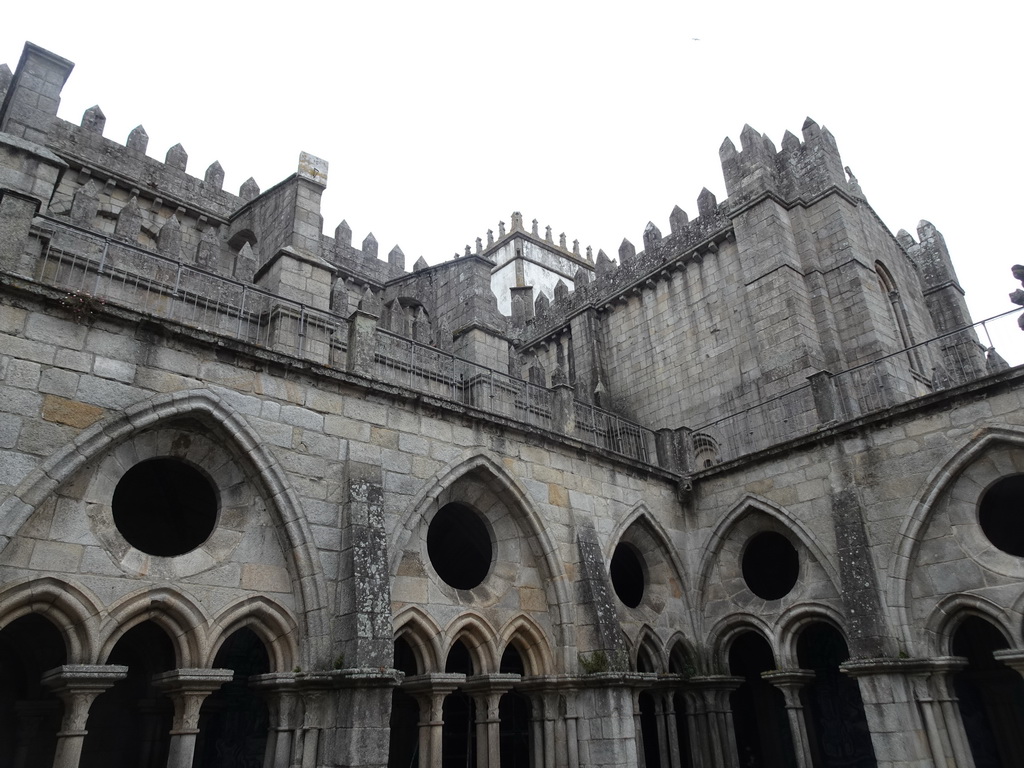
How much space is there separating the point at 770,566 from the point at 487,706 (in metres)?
5.95

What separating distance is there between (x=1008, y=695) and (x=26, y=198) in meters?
13.3

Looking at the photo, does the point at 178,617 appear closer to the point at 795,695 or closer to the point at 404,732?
the point at 404,732

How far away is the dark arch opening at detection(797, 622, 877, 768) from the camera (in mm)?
10570

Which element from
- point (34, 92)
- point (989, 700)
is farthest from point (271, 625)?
point (989, 700)

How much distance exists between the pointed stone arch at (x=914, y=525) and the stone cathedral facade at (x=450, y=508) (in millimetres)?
42

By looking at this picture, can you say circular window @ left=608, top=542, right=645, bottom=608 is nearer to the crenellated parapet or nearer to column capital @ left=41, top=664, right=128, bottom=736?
the crenellated parapet

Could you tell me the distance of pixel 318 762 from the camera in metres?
6.20

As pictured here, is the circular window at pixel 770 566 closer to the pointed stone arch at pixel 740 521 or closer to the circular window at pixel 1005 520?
the pointed stone arch at pixel 740 521

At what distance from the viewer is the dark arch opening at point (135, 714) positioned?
27.1ft

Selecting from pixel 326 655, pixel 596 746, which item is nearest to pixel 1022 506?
pixel 596 746

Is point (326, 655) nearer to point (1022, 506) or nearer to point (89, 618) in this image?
point (89, 618)

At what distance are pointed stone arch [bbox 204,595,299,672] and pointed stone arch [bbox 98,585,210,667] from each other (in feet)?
1.01

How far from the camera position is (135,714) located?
8617 millimetres

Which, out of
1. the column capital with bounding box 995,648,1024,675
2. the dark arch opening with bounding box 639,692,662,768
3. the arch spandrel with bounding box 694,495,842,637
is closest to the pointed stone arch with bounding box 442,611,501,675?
the arch spandrel with bounding box 694,495,842,637
